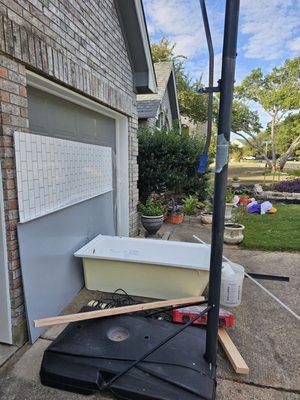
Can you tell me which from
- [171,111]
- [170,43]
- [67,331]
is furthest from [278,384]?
[170,43]

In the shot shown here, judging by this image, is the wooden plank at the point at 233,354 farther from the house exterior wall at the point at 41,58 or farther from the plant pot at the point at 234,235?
the plant pot at the point at 234,235

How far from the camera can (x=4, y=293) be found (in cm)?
223

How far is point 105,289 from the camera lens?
3270mm

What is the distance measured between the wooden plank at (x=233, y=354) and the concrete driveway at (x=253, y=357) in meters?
0.05

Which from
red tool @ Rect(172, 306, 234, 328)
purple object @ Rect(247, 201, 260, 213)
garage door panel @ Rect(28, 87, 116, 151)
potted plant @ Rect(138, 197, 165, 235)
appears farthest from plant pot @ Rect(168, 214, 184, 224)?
red tool @ Rect(172, 306, 234, 328)

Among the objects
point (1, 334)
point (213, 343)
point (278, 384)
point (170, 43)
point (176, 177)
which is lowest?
point (278, 384)

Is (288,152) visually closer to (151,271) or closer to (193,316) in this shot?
(151,271)

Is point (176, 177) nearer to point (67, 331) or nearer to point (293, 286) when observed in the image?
point (293, 286)

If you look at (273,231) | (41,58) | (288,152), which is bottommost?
(273,231)

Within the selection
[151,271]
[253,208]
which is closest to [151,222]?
[151,271]

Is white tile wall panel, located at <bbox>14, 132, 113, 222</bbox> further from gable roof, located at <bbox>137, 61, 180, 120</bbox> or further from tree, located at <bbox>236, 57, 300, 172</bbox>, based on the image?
tree, located at <bbox>236, 57, 300, 172</bbox>

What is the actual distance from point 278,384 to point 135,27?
4821mm

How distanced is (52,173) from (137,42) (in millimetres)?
3073

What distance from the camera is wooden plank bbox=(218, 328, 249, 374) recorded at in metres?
2.05
